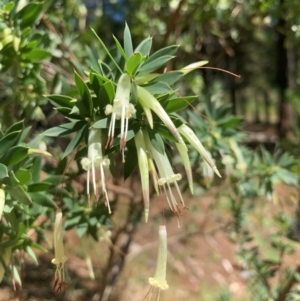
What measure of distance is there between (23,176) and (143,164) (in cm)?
26

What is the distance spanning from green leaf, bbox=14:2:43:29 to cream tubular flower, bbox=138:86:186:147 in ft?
1.33

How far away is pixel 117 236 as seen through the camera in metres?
1.90

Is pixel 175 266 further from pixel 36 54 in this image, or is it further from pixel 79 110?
pixel 79 110

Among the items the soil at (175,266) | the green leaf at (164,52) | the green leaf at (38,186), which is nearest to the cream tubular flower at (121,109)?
the green leaf at (164,52)

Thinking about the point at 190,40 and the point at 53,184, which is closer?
the point at 53,184

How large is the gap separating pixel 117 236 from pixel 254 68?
11056 millimetres

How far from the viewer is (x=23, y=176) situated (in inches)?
31.8

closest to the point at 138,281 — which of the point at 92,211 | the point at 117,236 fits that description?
the point at 117,236

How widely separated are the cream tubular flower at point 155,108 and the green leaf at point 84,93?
8 cm

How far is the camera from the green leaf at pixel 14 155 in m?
0.74

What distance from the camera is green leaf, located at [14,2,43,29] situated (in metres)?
0.95

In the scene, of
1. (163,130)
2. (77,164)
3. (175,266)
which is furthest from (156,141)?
(175,266)

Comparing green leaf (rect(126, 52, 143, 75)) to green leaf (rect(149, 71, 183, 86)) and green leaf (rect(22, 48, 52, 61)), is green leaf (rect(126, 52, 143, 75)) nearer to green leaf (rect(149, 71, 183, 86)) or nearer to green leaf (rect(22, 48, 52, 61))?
green leaf (rect(149, 71, 183, 86))

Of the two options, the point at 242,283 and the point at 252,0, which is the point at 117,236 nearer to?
the point at 252,0
